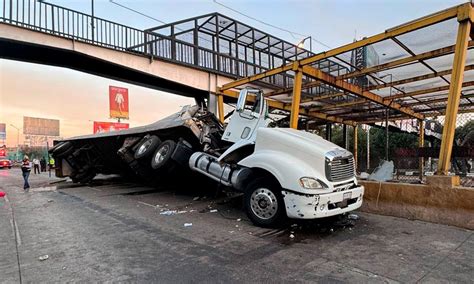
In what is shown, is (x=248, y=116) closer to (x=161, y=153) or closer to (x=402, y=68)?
(x=161, y=153)

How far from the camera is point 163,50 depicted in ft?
43.1

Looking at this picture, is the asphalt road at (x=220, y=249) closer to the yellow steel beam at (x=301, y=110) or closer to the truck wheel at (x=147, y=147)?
the truck wheel at (x=147, y=147)

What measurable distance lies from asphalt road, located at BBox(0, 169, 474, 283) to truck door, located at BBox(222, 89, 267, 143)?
1717 millimetres

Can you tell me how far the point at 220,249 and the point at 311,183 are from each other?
1680mm

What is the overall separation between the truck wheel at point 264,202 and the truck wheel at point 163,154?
10.7ft

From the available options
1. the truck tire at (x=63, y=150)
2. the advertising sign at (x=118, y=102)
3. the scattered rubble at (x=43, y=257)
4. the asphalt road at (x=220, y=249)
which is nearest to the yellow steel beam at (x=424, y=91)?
the asphalt road at (x=220, y=249)

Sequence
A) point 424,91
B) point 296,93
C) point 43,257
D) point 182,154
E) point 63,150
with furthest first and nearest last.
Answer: point 63,150
point 424,91
point 296,93
point 182,154
point 43,257

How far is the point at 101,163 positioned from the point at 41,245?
8.94 metres

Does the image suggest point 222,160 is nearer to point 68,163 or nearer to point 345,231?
point 345,231

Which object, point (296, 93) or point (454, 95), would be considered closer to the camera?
point (454, 95)

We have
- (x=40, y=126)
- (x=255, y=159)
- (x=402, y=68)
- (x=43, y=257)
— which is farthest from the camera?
(x=40, y=126)

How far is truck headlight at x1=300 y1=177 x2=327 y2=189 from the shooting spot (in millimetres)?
4988

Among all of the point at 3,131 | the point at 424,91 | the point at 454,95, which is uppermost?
the point at 3,131

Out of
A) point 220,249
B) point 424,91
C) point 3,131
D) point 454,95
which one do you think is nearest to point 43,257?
point 220,249
